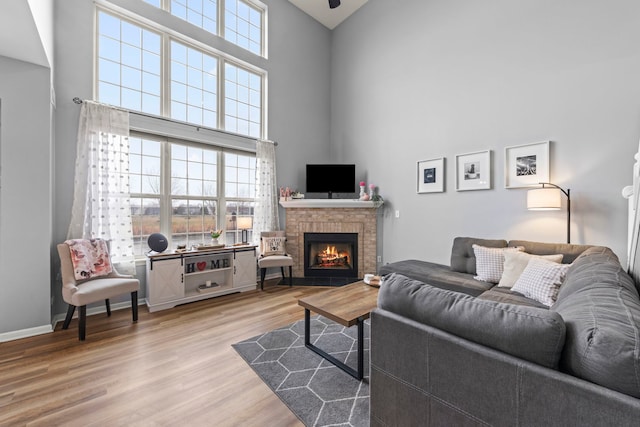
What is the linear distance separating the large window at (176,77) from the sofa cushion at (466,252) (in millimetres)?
3676

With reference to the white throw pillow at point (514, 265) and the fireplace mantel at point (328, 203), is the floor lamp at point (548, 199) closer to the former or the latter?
the white throw pillow at point (514, 265)

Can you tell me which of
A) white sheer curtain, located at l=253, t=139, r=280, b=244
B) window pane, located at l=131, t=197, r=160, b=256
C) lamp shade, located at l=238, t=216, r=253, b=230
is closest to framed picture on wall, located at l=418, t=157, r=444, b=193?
white sheer curtain, located at l=253, t=139, r=280, b=244

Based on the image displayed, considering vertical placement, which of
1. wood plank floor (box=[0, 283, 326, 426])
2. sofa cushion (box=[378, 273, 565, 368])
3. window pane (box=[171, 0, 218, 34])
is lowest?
wood plank floor (box=[0, 283, 326, 426])

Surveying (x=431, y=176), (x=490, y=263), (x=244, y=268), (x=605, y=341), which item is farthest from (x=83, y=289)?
(x=431, y=176)

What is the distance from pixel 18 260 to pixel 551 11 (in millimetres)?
6157

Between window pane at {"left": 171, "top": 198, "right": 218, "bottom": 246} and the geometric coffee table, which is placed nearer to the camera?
the geometric coffee table

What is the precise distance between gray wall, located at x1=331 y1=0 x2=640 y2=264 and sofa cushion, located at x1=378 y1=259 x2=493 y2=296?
0.58 meters

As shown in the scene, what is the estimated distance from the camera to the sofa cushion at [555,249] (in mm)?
2596

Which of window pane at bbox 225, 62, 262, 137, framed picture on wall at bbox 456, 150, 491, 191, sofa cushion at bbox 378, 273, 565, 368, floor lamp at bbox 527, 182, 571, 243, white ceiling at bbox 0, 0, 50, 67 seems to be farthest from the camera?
window pane at bbox 225, 62, 262, 137

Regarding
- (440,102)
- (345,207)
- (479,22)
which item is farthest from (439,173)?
(479,22)

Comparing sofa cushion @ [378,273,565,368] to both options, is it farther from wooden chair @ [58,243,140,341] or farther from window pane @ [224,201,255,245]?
window pane @ [224,201,255,245]

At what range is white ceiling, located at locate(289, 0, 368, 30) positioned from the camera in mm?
5067

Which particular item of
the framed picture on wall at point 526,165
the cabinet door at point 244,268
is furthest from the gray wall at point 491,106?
the cabinet door at point 244,268

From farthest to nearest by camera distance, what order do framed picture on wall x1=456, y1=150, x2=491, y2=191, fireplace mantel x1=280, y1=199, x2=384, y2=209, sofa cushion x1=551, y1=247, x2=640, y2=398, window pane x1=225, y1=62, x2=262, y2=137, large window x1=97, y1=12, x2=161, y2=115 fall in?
fireplace mantel x1=280, y1=199, x2=384, y2=209 → window pane x1=225, y1=62, x2=262, y2=137 → framed picture on wall x1=456, y1=150, x2=491, y2=191 → large window x1=97, y1=12, x2=161, y2=115 → sofa cushion x1=551, y1=247, x2=640, y2=398
